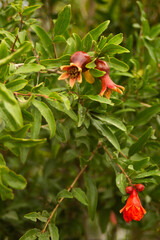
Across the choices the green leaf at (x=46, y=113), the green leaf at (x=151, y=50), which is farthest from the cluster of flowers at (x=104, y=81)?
the green leaf at (x=151, y=50)

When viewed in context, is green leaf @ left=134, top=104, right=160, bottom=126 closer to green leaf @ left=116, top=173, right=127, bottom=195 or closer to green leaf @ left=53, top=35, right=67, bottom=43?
green leaf @ left=116, top=173, right=127, bottom=195

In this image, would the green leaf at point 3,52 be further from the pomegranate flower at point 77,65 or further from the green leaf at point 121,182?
the green leaf at point 121,182

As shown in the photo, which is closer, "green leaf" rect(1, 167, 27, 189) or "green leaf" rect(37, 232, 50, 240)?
"green leaf" rect(1, 167, 27, 189)

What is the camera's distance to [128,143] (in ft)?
3.16

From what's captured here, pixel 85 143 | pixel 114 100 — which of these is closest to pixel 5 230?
pixel 85 143

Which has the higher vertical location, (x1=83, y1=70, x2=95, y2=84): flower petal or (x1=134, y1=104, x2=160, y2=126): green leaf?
(x1=83, y1=70, x2=95, y2=84): flower petal

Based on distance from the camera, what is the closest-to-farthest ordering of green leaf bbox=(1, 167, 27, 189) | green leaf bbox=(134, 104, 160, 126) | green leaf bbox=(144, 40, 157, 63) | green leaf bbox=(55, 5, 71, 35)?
green leaf bbox=(1, 167, 27, 189), green leaf bbox=(55, 5, 71, 35), green leaf bbox=(134, 104, 160, 126), green leaf bbox=(144, 40, 157, 63)

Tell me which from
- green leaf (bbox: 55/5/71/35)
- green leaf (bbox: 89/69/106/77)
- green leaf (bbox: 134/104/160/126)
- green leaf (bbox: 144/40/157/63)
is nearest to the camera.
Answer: green leaf (bbox: 89/69/106/77)

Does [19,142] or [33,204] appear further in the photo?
[33,204]

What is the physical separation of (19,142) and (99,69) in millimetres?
281

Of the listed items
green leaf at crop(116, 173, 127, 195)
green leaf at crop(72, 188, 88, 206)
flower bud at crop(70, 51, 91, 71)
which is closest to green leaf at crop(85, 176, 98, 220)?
green leaf at crop(72, 188, 88, 206)

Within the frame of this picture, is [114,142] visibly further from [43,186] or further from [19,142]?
[43,186]

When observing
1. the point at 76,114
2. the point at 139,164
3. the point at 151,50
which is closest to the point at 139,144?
the point at 139,164

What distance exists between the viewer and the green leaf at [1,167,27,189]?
57 cm
